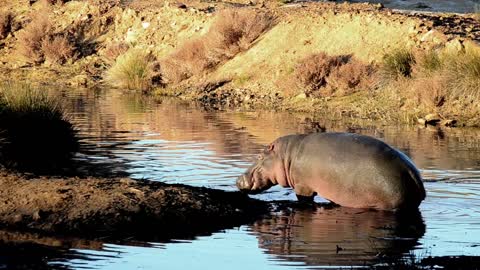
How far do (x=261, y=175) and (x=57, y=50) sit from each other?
1046 inches

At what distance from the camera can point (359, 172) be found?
44.3 feet

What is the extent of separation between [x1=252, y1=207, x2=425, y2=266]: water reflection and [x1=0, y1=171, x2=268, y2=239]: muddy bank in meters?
0.64

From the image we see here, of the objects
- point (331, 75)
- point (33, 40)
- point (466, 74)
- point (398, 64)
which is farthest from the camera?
point (33, 40)

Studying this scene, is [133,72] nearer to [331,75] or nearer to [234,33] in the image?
[234,33]

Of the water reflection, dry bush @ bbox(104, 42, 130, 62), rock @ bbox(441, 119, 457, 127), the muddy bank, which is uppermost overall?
dry bush @ bbox(104, 42, 130, 62)

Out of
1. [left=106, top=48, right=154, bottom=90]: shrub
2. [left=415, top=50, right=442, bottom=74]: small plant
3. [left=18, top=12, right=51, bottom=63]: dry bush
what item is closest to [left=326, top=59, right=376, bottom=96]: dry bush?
[left=415, top=50, right=442, bottom=74]: small plant

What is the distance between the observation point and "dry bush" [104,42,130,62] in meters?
38.8

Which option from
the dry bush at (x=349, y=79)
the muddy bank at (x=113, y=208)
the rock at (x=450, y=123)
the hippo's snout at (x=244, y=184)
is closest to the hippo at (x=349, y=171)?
the hippo's snout at (x=244, y=184)

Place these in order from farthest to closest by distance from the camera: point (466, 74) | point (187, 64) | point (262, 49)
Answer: point (187, 64) < point (262, 49) < point (466, 74)

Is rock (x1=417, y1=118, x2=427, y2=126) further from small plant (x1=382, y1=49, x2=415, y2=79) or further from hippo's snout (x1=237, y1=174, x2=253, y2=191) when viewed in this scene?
hippo's snout (x1=237, y1=174, x2=253, y2=191)

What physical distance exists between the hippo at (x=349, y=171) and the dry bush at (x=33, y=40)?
2760 cm

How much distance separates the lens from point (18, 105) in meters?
20.0

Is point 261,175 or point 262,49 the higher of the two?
point 262,49

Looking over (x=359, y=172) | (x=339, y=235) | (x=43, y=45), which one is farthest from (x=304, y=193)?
(x=43, y=45)
